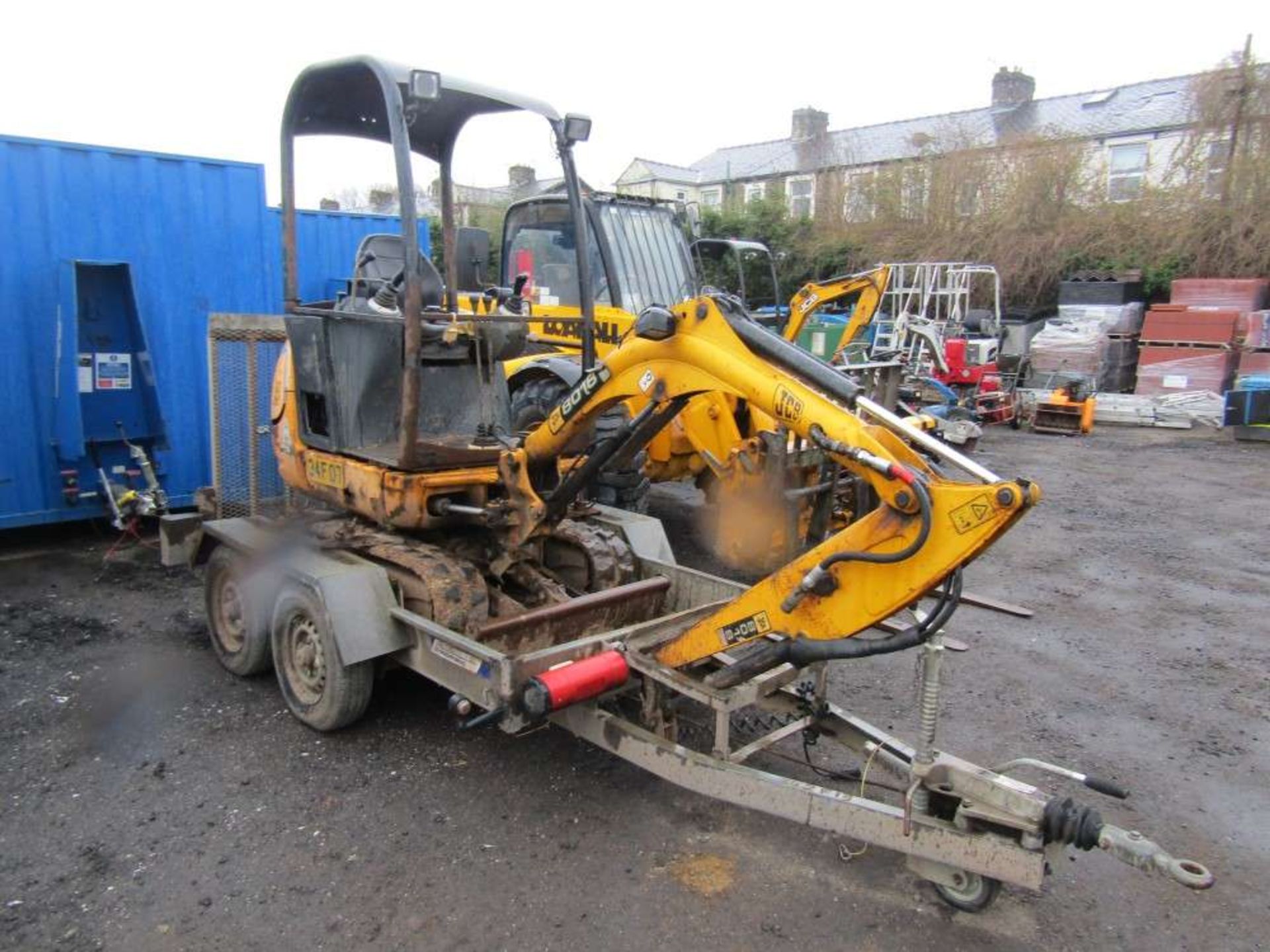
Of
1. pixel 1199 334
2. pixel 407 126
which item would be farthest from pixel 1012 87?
pixel 407 126

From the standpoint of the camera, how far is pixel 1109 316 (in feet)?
57.1

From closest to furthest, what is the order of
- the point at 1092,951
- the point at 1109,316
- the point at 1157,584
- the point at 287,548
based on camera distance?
the point at 1092,951
the point at 287,548
the point at 1157,584
the point at 1109,316

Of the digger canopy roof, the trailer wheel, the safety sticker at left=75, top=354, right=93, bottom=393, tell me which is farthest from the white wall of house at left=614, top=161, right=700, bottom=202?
the trailer wheel

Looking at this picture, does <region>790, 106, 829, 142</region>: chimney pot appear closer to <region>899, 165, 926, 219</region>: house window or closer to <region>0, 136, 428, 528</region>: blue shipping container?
<region>899, 165, 926, 219</region>: house window

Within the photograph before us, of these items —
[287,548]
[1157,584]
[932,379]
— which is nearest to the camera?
[287,548]

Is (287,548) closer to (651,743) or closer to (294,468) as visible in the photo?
(294,468)

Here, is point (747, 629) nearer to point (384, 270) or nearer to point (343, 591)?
point (343, 591)

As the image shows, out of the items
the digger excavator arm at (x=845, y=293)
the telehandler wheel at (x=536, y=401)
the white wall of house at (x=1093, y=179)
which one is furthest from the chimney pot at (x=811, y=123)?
the telehandler wheel at (x=536, y=401)

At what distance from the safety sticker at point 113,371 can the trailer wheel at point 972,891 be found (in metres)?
7.00

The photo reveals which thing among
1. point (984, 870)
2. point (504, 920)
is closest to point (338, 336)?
point (504, 920)

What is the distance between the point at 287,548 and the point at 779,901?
286 centimetres

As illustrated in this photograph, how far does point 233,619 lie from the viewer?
194 inches

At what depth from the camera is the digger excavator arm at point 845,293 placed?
27.9 ft

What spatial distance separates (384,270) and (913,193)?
19.4 meters
